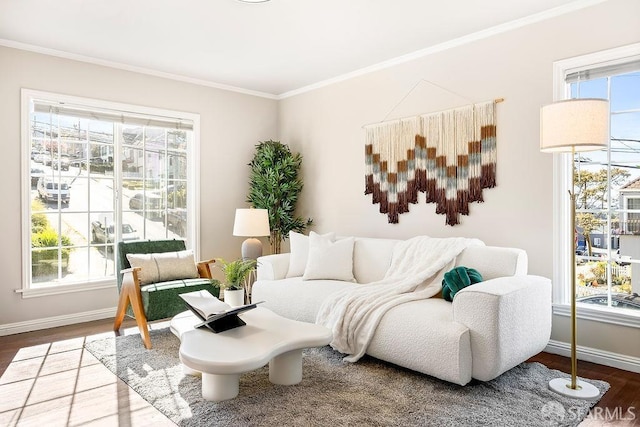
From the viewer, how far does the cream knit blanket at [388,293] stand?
304cm

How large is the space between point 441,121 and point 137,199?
3.22 metres

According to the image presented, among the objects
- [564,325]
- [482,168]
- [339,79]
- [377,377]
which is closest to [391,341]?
[377,377]

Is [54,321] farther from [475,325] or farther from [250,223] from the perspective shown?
[475,325]

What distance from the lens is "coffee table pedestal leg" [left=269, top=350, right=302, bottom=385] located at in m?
2.63

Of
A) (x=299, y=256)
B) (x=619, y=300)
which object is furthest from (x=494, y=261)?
(x=299, y=256)

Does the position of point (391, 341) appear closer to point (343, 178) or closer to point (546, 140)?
point (546, 140)

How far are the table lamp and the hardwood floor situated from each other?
1.71 metres

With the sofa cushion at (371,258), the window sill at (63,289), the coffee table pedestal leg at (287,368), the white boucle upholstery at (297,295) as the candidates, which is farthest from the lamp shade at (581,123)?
the window sill at (63,289)

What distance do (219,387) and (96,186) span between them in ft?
9.75

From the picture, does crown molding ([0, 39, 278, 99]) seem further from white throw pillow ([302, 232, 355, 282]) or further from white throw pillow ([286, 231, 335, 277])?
white throw pillow ([302, 232, 355, 282])

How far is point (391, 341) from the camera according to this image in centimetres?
285

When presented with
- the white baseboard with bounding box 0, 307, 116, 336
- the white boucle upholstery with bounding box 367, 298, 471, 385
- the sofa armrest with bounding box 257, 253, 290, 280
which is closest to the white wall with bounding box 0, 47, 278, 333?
the white baseboard with bounding box 0, 307, 116, 336

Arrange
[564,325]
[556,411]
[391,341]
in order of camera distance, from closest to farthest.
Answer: [556,411] < [391,341] < [564,325]

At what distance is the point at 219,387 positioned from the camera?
244 centimetres
